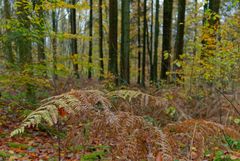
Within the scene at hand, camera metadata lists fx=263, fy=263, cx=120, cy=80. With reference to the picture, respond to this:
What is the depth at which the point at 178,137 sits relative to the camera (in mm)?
2607

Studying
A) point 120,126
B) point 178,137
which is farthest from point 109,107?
point 120,126

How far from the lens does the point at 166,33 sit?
10484mm

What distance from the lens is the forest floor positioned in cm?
189

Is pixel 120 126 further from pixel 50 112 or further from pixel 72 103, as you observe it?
pixel 50 112

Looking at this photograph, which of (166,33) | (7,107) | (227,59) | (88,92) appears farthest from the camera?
(166,33)

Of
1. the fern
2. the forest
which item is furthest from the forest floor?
the fern

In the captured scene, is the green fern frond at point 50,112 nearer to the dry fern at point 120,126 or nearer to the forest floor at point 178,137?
the dry fern at point 120,126

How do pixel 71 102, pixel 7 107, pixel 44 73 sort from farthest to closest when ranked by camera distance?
pixel 7 107, pixel 44 73, pixel 71 102

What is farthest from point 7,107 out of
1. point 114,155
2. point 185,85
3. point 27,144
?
point 114,155

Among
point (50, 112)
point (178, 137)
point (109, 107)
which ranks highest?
point (50, 112)

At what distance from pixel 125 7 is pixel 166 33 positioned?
7.12ft

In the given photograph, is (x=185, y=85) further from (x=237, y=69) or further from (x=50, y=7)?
(x=50, y=7)

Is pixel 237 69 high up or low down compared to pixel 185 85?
up

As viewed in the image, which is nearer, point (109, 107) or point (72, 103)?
point (72, 103)
